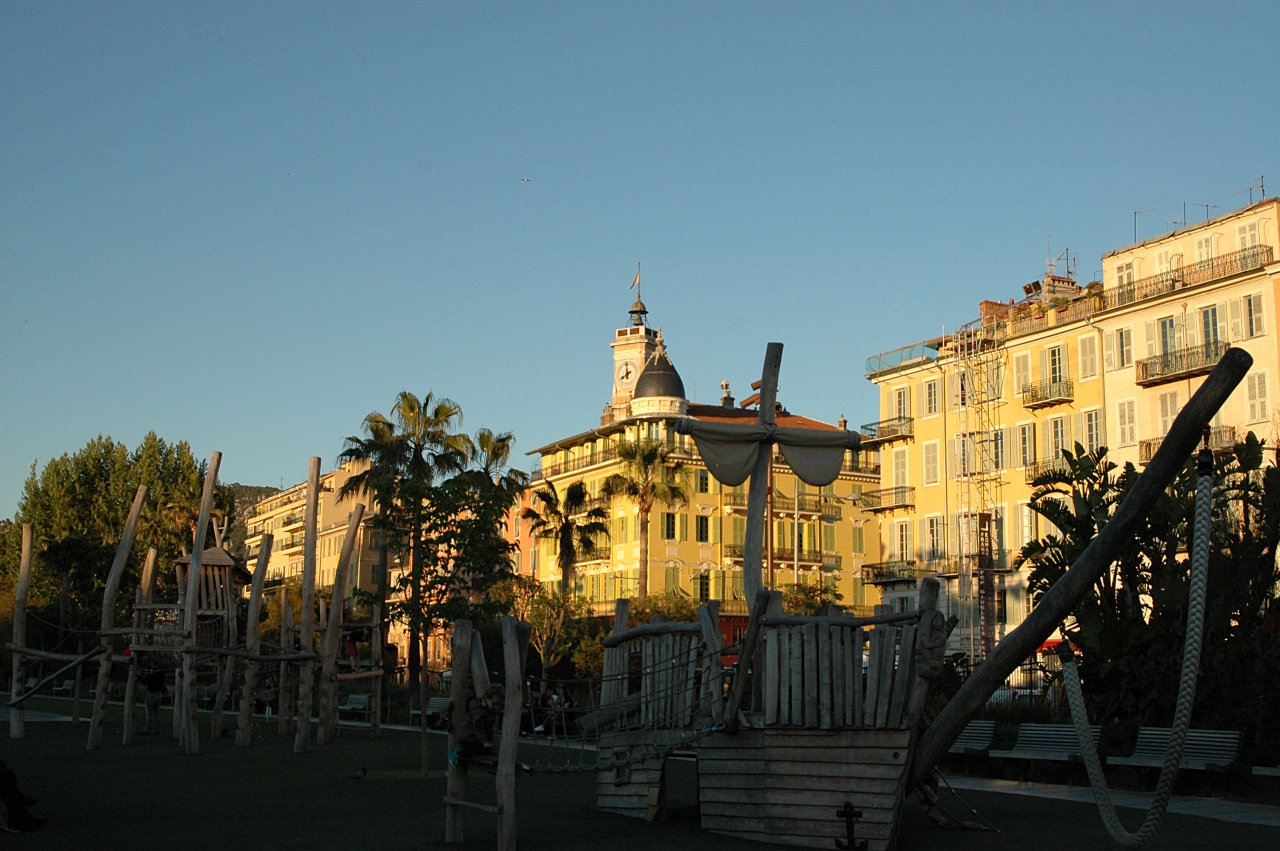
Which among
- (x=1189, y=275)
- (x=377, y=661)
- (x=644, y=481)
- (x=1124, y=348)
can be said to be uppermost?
(x=1189, y=275)

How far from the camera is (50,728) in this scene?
3212 cm

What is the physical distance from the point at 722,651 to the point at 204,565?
21.9m

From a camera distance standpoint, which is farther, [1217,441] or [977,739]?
[1217,441]

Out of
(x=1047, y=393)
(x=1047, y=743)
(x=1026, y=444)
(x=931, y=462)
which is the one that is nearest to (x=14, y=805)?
(x=1047, y=743)

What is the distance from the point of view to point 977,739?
21.7 metres

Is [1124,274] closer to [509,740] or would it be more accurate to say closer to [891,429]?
[891,429]

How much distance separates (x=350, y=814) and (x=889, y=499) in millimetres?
48598

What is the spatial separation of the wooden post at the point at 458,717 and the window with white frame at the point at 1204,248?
144ft

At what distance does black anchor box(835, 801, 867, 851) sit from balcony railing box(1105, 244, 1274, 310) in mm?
40390

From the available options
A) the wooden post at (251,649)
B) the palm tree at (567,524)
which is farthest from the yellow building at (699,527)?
the wooden post at (251,649)

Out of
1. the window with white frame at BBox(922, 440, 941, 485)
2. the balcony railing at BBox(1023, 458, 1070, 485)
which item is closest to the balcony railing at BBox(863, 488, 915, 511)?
the window with white frame at BBox(922, 440, 941, 485)

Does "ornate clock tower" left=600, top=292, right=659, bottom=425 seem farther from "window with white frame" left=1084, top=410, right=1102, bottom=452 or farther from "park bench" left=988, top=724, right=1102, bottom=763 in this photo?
"park bench" left=988, top=724, right=1102, bottom=763

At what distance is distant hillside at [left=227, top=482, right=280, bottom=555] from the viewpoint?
132 m

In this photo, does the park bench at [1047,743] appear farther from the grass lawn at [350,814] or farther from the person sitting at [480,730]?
the person sitting at [480,730]
